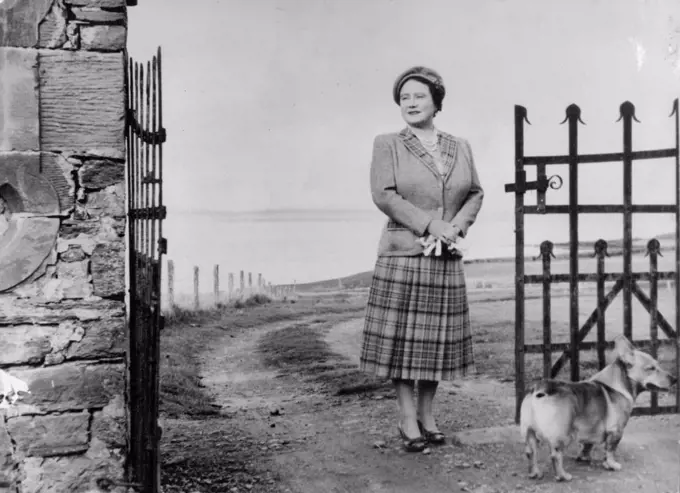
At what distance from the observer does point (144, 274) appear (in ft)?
12.3

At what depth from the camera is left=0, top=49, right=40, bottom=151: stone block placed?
347 cm

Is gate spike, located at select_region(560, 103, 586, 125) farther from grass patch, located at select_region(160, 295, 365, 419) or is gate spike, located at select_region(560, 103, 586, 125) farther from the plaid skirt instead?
grass patch, located at select_region(160, 295, 365, 419)

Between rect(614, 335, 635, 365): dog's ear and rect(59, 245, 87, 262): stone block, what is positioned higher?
rect(59, 245, 87, 262): stone block

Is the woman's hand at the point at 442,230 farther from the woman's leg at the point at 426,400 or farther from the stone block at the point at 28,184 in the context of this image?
the stone block at the point at 28,184

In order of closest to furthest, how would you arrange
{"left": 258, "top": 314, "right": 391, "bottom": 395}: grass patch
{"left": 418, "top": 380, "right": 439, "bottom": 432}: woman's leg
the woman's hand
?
the woman's hand < {"left": 418, "top": 380, "right": 439, "bottom": 432}: woman's leg < {"left": 258, "top": 314, "right": 391, "bottom": 395}: grass patch

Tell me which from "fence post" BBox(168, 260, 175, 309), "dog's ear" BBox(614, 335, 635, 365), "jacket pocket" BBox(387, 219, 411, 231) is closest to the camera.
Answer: "dog's ear" BBox(614, 335, 635, 365)

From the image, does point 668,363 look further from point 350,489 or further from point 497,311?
point 497,311

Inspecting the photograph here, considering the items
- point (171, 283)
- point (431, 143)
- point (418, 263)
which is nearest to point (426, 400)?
point (418, 263)

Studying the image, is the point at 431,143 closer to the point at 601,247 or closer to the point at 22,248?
the point at 601,247

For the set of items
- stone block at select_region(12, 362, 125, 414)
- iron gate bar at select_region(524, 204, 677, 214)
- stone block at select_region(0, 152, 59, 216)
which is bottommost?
stone block at select_region(12, 362, 125, 414)

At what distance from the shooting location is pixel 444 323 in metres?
4.70

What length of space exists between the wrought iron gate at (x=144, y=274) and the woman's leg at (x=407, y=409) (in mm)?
1557

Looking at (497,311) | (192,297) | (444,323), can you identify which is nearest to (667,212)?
(444,323)

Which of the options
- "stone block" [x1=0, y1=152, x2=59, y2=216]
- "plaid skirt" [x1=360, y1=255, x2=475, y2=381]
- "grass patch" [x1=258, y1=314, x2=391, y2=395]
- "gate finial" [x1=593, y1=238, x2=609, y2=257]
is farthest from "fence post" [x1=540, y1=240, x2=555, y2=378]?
"stone block" [x1=0, y1=152, x2=59, y2=216]
